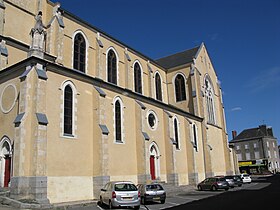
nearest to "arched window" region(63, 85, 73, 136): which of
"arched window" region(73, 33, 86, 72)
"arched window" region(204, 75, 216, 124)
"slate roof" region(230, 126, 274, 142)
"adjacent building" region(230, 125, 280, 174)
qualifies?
"arched window" region(73, 33, 86, 72)

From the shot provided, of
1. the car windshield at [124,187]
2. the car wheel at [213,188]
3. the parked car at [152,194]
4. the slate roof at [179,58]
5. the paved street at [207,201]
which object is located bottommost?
the car wheel at [213,188]

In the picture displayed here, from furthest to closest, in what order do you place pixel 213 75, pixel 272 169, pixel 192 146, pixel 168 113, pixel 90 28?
pixel 272 169
pixel 213 75
pixel 192 146
pixel 168 113
pixel 90 28

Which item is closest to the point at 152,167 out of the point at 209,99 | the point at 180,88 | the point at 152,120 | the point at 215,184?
the point at 152,120

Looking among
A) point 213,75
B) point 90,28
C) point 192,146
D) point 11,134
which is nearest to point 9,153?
point 11,134

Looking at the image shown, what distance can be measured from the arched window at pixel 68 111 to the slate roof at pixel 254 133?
199ft

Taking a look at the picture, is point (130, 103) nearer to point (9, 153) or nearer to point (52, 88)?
point (52, 88)

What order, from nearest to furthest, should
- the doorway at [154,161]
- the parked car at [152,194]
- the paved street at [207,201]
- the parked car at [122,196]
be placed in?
the parked car at [122,196] < the paved street at [207,201] < the parked car at [152,194] < the doorway at [154,161]

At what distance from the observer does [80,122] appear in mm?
17406

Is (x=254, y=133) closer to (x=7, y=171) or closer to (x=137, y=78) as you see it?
(x=137, y=78)

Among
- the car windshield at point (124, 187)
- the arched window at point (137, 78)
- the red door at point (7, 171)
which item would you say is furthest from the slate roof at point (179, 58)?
the red door at point (7, 171)

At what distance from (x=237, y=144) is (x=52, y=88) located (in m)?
64.6

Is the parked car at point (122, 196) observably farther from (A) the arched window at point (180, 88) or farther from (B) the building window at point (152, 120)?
(A) the arched window at point (180, 88)

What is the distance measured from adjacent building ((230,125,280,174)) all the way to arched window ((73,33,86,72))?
5294 cm

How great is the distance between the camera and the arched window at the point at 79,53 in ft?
73.1
